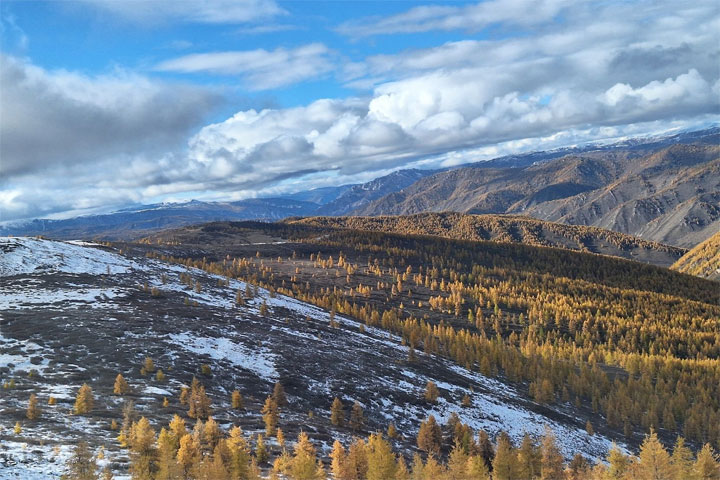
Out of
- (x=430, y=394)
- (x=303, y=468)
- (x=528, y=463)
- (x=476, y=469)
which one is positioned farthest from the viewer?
(x=430, y=394)

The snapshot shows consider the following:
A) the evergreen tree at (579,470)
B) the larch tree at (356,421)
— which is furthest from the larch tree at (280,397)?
the evergreen tree at (579,470)

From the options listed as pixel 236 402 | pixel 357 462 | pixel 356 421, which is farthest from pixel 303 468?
pixel 356 421

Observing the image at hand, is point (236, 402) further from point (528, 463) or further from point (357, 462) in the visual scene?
point (528, 463)

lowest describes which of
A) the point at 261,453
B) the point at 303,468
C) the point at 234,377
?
the point at 234,377

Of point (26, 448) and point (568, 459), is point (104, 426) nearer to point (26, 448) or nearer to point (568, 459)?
point (26, 448)

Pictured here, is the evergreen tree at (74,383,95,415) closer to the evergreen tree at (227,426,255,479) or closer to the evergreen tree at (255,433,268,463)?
the evergreen tree at (227,426,255,479)

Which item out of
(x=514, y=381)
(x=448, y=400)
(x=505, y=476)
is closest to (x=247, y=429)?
(x=505, y=476)
